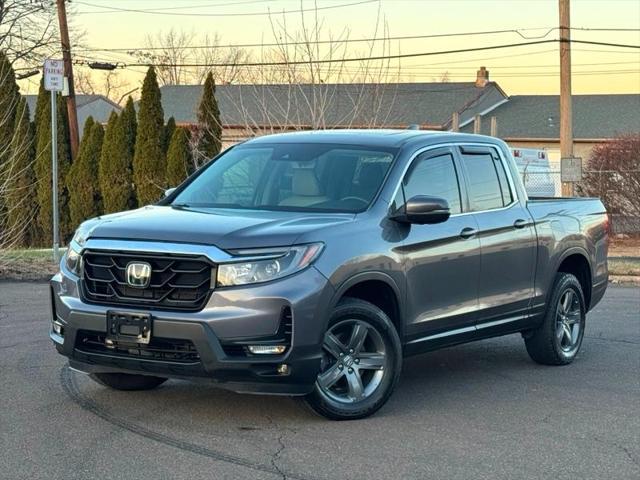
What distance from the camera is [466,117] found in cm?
5266

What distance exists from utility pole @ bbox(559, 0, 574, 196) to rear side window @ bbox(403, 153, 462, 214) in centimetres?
1656

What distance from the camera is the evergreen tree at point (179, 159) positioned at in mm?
26688

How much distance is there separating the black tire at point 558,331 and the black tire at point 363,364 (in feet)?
7.71

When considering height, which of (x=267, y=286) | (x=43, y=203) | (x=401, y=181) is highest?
(x=401, y=181)

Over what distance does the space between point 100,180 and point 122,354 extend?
926 inches

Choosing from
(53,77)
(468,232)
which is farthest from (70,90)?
(468,232)

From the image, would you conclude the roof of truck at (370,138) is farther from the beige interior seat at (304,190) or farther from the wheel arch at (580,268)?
the wheel arch at (580,268)

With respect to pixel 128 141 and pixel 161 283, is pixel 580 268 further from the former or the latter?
pixel 128 141

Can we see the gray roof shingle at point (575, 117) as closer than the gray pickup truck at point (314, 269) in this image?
No

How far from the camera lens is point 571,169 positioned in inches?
844

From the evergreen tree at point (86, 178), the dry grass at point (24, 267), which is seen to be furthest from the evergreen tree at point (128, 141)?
the dry grass at point (24, 267)

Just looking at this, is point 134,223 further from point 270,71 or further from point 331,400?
point 270,71

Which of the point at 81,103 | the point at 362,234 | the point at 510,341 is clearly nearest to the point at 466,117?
Result: the point at 81,103

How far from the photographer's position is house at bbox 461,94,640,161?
49.5 metres
